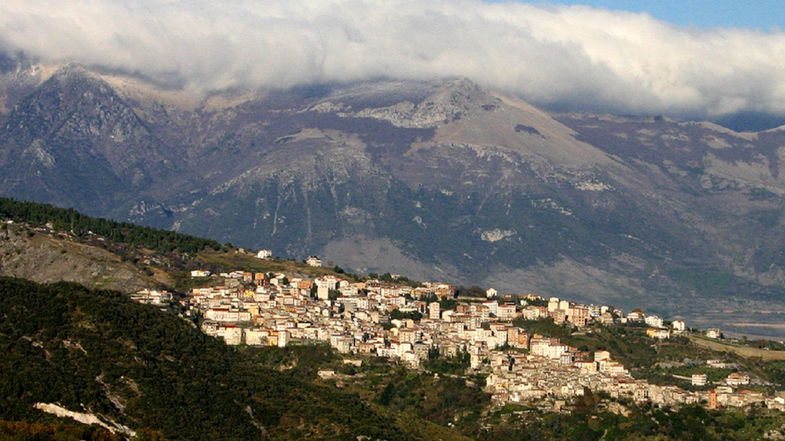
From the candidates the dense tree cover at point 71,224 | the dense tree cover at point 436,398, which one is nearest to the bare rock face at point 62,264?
the dense tree cover at point 71,224

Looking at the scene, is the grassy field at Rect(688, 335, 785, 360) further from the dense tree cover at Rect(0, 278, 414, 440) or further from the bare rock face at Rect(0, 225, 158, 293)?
the dense tree cover at Rect(0, 278, 414, 440)

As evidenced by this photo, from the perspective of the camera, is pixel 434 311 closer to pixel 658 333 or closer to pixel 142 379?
pixel 658 333

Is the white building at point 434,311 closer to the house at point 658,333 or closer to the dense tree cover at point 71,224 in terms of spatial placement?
the house at point 658,333

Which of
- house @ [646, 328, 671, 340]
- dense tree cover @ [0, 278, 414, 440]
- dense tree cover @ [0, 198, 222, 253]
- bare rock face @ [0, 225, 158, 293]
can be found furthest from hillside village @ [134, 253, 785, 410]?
dense tree cover @ [0, 278, 414, 440]

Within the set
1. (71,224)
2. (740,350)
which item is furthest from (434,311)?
(71,224)

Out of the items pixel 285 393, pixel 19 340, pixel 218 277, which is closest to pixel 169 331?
pixel 285 393
